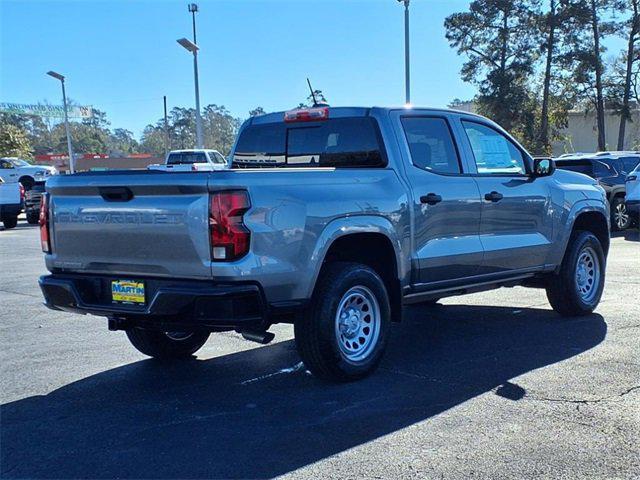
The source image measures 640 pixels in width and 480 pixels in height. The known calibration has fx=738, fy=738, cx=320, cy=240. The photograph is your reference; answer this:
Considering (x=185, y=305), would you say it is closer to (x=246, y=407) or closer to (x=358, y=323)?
(x=246, y=407)

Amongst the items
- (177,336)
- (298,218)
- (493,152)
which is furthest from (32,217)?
(298,218)

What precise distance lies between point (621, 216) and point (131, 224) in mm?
15386

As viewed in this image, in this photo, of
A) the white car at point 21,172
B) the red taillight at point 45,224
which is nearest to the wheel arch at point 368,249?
the red taillight at point 45,224

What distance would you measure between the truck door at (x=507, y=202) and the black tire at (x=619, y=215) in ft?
37.0

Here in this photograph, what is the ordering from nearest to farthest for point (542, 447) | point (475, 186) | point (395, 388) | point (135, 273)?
point (542, 447) → point (135, 273) → point (395, 388) → point (475, 186)

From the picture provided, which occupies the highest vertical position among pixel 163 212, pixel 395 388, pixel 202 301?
pixel 163 212

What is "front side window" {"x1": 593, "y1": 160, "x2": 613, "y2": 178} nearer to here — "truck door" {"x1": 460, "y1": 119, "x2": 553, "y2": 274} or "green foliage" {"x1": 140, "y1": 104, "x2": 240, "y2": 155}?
"truck door" {"x1": 460, "y1": 119, "x2": 553, "y2": 274}

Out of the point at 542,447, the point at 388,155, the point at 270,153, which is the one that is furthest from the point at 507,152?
the point at 542,447

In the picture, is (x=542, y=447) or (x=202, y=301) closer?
(x=542, y=447)

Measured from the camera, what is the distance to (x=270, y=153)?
6684 millimetres

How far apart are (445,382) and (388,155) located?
182cm

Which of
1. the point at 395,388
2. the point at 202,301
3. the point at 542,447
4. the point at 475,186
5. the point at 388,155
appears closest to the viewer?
the point at 542,447

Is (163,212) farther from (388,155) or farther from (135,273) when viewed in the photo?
(388,155)

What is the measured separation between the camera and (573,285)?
7555mm
